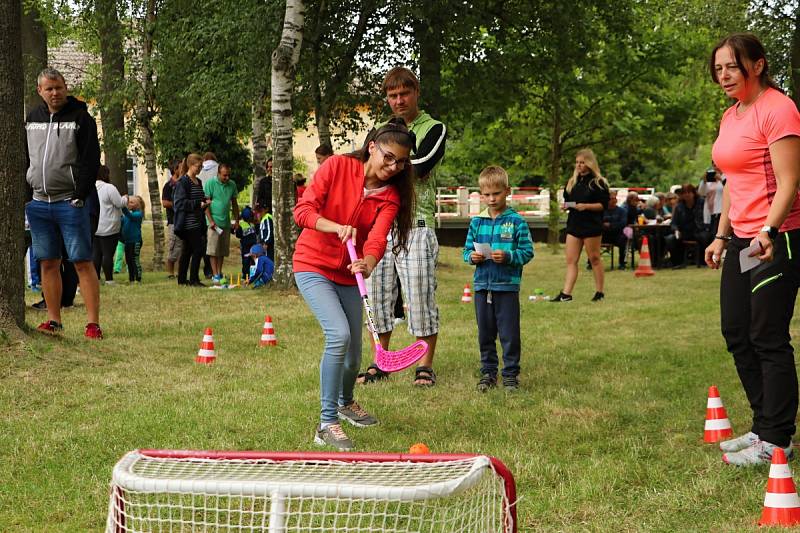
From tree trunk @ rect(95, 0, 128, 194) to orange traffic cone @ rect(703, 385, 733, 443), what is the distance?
15.3m

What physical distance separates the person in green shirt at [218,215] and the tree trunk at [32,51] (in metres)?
4.41

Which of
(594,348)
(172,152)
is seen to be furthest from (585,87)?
(594,348)

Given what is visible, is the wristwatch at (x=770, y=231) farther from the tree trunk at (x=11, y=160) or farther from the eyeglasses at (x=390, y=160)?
the tree trunk at (x=11, y=160)

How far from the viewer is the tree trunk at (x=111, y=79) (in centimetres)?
1883

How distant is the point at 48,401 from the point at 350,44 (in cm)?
1266

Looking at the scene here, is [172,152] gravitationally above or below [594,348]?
above

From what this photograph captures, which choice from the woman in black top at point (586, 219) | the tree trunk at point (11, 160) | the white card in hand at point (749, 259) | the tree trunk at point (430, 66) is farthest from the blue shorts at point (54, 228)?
the tree trunk at point (430, 66)

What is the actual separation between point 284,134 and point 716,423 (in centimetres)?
894

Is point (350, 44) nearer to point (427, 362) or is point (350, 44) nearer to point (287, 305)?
point (287, 305)

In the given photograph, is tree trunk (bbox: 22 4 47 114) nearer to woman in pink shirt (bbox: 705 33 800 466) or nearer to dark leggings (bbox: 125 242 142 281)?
dark leggings (bbox: 125 242 142 281)

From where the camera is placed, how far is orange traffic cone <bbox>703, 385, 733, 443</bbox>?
5570mm

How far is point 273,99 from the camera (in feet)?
43.8

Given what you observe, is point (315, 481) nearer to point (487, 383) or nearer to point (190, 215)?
point (487, 383)

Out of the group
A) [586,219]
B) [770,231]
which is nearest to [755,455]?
[770,231]
